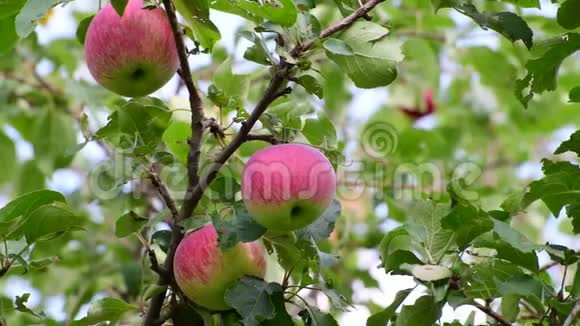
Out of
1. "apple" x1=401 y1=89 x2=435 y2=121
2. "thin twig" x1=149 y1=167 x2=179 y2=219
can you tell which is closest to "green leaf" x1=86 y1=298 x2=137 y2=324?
"thin twig" x1=149 y1=167 x2=179 y2=219

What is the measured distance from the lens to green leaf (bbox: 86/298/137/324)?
59.8 inches

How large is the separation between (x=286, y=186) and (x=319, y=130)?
0.29 metres

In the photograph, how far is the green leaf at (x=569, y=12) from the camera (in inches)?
59.6

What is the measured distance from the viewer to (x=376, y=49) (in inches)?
57.2

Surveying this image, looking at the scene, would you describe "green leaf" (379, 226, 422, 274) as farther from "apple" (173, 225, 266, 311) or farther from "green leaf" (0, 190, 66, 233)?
"green leaf" (0, 190, 66, 233)

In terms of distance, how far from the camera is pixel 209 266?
1.45 metres

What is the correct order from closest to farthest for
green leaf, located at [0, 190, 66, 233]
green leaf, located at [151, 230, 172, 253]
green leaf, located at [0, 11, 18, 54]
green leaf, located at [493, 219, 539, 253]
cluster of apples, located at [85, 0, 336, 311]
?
1. green leaf, located at [493, 219, 539, 253]
2. cluster of apples, located at [85, 0, 336, 311]
3. green leaf, located at [0, 190, 66, 233]
4. green leaf, located at [151, 230, 172, 253]
5. green leaf, located at [0, 11, 18, 54]

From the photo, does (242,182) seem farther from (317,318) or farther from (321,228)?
(317,318)

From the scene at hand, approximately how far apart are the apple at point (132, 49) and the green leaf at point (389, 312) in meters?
0.59

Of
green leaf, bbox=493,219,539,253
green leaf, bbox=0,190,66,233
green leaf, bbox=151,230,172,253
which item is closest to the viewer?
green leaf, bbox=493,219,539,253

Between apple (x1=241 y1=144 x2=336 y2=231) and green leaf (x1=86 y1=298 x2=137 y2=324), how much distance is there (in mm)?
328

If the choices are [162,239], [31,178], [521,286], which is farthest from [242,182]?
[31,178]

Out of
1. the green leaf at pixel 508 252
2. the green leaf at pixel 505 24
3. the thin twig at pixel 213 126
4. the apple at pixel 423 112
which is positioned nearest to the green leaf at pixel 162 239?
the thin twig at pixel 213 126

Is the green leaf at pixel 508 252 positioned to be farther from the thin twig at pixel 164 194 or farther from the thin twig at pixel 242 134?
the thin twig at pixel 164 194
